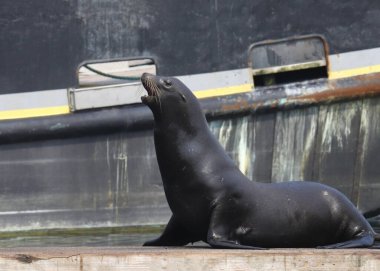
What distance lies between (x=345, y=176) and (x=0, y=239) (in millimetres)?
3164

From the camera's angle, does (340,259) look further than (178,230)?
No

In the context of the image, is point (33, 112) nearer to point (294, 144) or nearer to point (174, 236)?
point (294, 144)

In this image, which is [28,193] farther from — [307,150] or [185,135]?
[185,135]

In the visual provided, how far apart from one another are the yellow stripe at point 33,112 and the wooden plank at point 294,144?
194 cm

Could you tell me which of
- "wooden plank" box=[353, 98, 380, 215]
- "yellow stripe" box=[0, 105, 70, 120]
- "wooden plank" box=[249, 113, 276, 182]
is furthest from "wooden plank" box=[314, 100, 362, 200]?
"yellow stripe" box=[0, 105, 70, 120]

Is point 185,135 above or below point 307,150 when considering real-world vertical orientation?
above

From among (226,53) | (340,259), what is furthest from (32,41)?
(340,259)

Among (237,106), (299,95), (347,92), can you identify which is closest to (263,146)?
(237,106)

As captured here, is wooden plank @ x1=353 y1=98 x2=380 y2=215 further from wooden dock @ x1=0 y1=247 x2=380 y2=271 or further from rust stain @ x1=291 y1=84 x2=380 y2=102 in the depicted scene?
wooden dock @ x1=0 y1=247 x2=380 y2=271

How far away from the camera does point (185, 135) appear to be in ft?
16.0

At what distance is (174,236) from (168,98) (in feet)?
2.30

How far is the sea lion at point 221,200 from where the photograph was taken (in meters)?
4.73

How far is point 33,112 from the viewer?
Result: 28.6ft

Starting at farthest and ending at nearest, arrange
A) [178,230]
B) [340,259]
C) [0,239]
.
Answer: [0,239], [178,230], [340,259]
